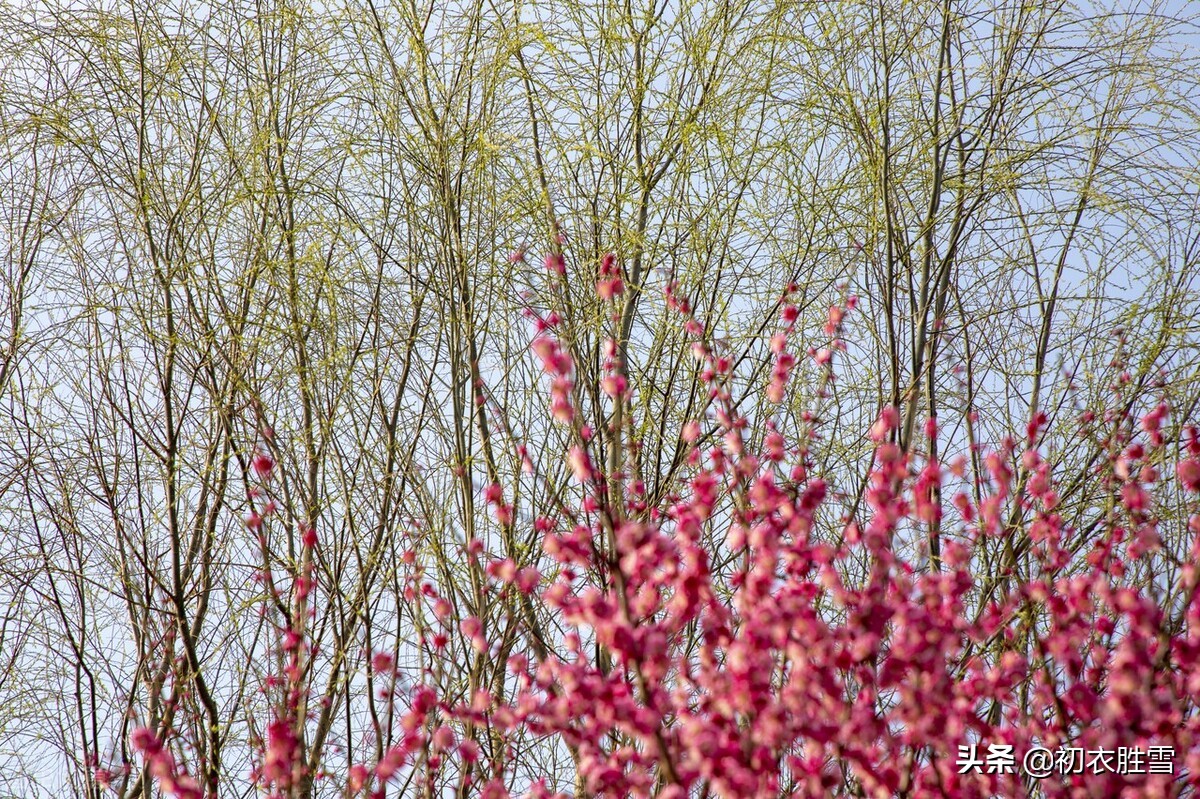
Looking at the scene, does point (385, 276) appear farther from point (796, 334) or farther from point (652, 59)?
point (796, 334)

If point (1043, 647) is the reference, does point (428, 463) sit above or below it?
above

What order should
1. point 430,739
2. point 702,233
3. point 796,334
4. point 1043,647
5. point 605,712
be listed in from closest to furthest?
point 605,712, point 1043,647, point 430,739, point 702,233, point 796,334

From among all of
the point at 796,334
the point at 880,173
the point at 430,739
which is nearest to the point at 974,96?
the point at 880,173

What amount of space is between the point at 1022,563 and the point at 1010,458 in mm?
314

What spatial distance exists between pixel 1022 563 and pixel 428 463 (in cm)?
153

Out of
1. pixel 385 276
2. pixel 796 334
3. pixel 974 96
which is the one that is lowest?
pixel 796 334

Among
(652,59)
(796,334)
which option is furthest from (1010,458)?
(652,59)

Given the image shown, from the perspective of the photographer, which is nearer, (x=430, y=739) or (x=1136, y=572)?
(x=430, y=739)

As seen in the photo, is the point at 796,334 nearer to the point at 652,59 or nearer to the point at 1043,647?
the point at 652,59

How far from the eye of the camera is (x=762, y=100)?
292 centimetres

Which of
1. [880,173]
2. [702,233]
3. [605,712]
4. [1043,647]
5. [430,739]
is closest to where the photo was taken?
[605,712]

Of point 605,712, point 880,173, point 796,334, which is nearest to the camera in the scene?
point 605,712

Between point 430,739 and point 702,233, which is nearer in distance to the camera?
point 430,739

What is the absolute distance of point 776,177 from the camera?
303cm
